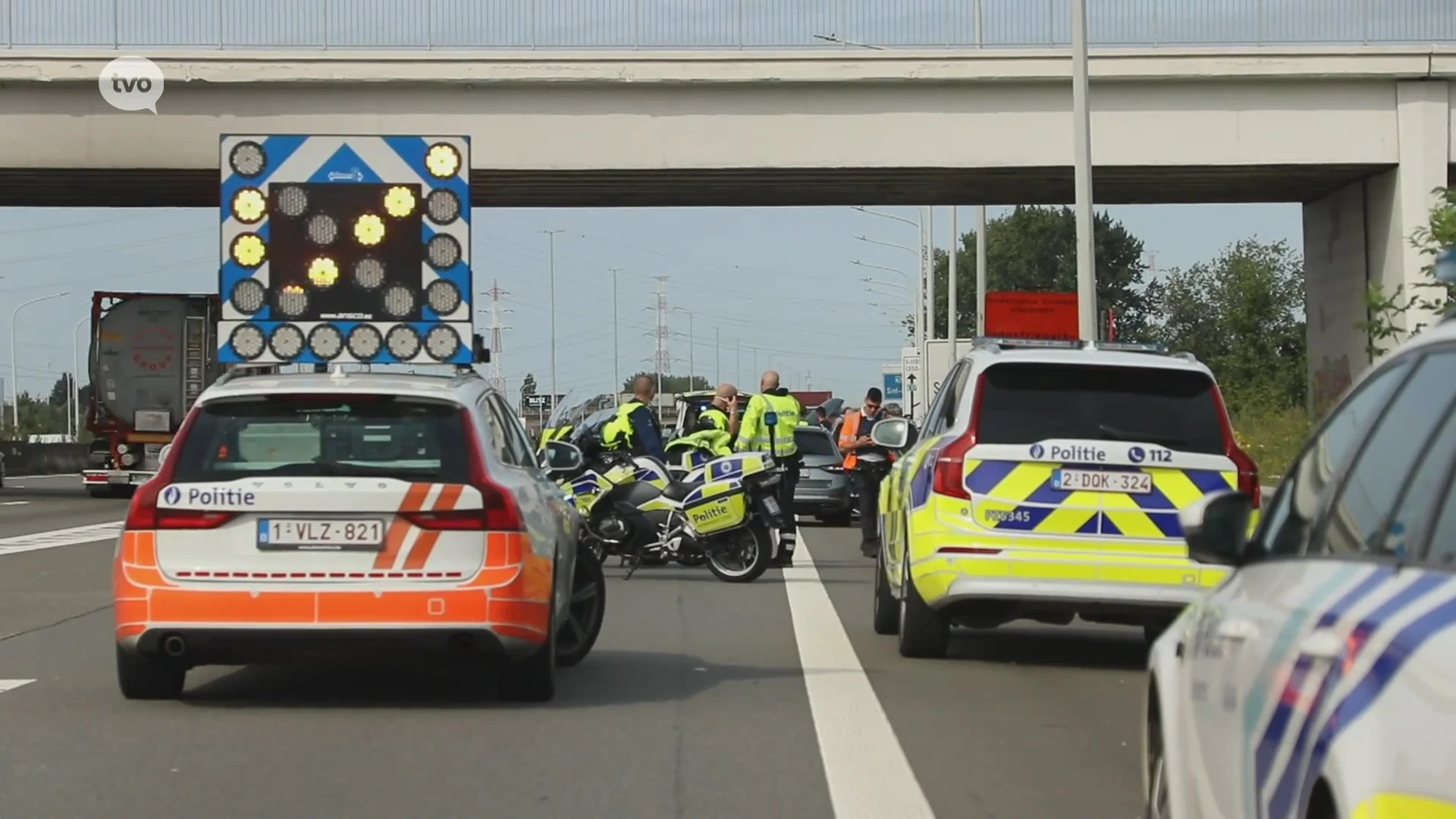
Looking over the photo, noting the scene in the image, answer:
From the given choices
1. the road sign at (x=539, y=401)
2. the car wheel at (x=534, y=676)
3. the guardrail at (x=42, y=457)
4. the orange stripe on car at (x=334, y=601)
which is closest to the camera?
the orange stripe on car at (x=334, y=601)

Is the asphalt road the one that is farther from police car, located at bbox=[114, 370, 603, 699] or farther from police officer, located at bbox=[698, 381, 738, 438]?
police officer, located at bbox=[698, 381, 738, 438]

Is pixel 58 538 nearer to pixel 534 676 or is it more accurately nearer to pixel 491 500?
pixel 534 676

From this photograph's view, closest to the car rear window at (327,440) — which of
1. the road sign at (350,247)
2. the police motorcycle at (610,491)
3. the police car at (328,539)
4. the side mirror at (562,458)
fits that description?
the police car at (328,539)

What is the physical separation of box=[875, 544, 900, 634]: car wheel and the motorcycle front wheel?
180 inches

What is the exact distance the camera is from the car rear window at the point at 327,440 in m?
9.57

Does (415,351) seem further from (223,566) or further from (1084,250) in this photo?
(1084,250)

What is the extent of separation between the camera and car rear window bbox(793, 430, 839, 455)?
30.6 meters

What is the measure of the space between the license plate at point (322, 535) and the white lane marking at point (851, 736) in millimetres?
2029

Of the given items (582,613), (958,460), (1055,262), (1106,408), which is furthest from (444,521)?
(1055,262)

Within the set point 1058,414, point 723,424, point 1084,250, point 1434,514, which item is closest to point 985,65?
point 1084,250

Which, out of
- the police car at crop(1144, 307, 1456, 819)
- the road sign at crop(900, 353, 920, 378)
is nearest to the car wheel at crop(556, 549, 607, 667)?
the police car at crop(1144, 307, 1456, 819)

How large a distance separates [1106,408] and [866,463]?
9.36 meters

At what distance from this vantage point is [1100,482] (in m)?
11.3

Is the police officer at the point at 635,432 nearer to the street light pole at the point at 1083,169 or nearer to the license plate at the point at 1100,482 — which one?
the street light pole at the point at 1083,169
